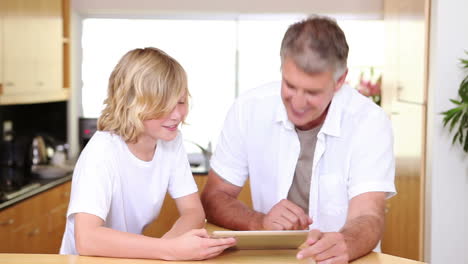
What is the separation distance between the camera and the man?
6.66 feet

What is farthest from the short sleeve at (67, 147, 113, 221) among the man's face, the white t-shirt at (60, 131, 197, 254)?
the man's face

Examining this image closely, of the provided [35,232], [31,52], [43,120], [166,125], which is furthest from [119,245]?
[43,120]

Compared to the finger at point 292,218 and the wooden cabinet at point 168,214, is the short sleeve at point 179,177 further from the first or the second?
the wooden cabinet at point 168,214

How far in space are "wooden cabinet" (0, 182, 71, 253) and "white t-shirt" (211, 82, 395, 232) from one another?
181cm

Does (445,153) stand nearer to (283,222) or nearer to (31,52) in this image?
(283,222)

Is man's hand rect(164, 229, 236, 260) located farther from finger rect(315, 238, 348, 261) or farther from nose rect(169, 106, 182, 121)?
nose rect(169, 106, 182, 121)

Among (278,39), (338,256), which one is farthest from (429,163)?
(278,39)

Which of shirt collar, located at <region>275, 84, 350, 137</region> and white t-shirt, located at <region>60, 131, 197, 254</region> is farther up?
shirt collar, located at <region>275, 84, 350, 137</region>

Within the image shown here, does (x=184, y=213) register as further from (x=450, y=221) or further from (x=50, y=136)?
(x=50, y=136)

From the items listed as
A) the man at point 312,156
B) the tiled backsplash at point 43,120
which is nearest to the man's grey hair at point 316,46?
the man at point 312,156

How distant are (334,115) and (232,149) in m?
0.41

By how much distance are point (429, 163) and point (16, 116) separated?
319 cm

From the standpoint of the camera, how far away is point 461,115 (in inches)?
135

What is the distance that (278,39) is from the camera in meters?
5.81
